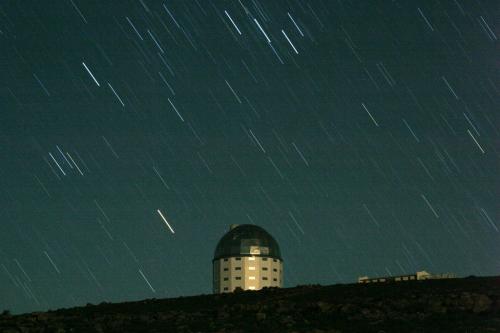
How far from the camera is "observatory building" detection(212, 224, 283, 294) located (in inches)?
4412

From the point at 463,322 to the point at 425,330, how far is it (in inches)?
61.4

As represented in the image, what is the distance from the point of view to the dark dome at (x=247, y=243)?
113 m

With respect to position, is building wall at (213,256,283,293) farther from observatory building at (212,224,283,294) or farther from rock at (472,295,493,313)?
rock at (472,295,493,313)

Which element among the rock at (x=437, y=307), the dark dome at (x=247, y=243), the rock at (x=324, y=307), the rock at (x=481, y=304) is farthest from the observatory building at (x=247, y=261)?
the rock at (x=481, y=304)

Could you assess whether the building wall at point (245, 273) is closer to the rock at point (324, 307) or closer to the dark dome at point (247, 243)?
the dark dome at point (247, 243)

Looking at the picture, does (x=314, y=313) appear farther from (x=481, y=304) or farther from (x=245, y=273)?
(x=245, y=273)

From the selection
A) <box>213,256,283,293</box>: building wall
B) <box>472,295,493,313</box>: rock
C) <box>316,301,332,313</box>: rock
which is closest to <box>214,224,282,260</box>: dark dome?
<box>213,256,283,293</box>: building wall

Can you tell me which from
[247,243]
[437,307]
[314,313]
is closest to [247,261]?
[247,243]

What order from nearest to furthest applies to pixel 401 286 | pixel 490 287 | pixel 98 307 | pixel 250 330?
1. pixel 250 330
2. pixel 490 287
3. pixel 401 286
4. pixel 98 307

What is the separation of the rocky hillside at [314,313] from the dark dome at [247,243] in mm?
71628

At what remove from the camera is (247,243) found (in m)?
113

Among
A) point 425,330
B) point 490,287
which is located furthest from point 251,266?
point 425,330

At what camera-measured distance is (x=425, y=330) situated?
27.9 m

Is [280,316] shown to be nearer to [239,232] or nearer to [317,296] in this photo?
[317,296]
